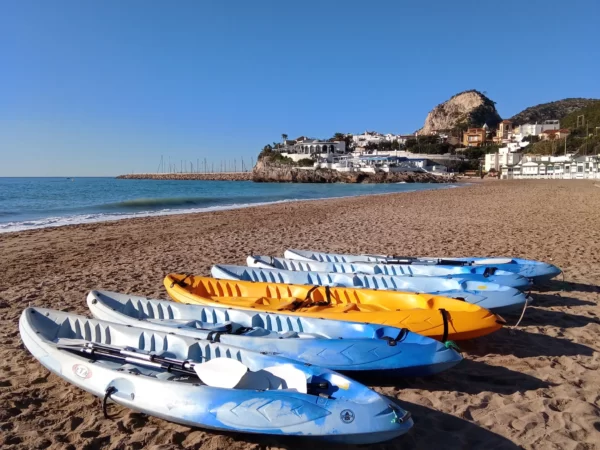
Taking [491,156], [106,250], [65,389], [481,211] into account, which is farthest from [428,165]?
[65,389]

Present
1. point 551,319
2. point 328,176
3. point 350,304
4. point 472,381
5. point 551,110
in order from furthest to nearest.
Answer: point 551,110
point 328,176
point 551,319
point 350,304
point 472,381

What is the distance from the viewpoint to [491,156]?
8144 centimetres

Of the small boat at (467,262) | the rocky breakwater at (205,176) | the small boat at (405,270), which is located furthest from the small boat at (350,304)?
the rocky breakwater at (205,176)

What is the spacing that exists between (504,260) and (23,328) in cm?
585

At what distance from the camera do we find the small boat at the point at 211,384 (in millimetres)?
2465

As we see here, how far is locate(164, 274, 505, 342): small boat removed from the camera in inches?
154

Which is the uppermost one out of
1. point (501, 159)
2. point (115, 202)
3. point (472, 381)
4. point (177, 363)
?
point (501, 159)

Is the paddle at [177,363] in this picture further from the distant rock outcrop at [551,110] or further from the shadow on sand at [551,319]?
the distant rock outcrop at [551,110]

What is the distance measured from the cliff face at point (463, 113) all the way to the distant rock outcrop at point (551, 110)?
919 centimetres

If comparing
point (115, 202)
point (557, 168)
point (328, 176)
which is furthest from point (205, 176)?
point (115, 202)

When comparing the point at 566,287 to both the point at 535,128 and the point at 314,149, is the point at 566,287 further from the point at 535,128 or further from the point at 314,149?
the point at 535,128

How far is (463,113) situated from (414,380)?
168 metres

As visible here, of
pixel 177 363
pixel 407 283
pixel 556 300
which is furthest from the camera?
pixel 556 300

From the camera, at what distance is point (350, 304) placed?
15.5ft
